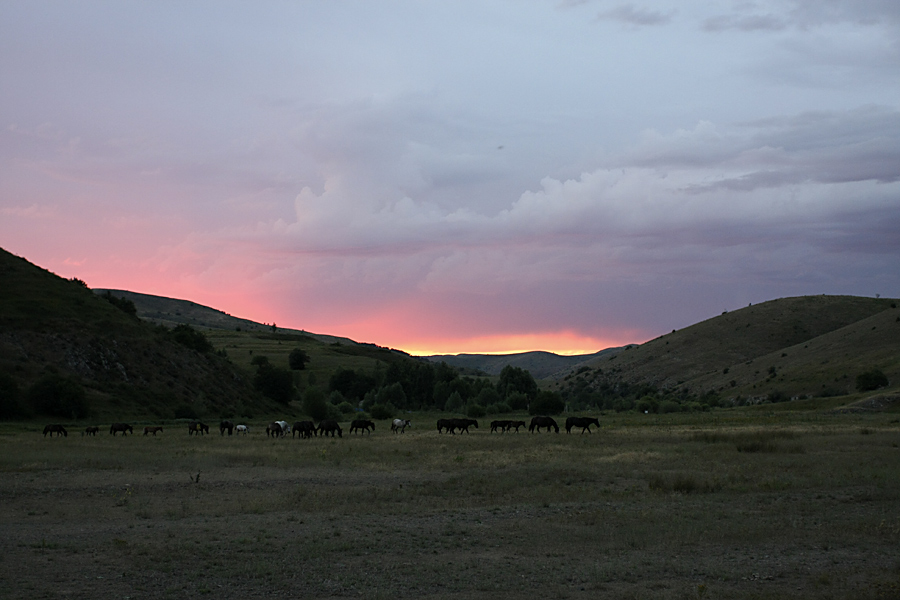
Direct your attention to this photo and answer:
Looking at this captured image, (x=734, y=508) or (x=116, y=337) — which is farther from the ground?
(x=116, y=337)

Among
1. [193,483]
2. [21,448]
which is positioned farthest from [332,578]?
[21,448]

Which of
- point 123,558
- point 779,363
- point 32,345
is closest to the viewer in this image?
point 123,558

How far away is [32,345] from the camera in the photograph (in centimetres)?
6619

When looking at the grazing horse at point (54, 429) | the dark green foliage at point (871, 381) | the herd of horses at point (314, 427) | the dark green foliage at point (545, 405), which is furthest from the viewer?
the dark green foliage at point (545, 405)

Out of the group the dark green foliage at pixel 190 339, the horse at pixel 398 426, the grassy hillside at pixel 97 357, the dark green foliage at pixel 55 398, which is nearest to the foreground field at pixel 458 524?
the horse at pixel 398 426

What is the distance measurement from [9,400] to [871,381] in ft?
269

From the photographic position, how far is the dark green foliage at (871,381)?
7775cm

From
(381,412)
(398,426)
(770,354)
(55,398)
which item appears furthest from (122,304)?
(770,354)

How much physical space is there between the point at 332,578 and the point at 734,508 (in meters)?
11.6

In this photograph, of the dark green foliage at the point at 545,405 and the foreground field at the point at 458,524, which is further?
the dark green foliage at the point at 545,405

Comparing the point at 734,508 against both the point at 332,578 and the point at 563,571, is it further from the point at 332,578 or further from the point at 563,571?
the point at 332,578

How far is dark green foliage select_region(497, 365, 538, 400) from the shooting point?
365 feet

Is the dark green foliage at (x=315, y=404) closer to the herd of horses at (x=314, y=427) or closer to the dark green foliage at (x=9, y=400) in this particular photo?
the herd of horses at (x=314, y=427)

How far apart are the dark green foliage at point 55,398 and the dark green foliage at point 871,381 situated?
77147 mm
